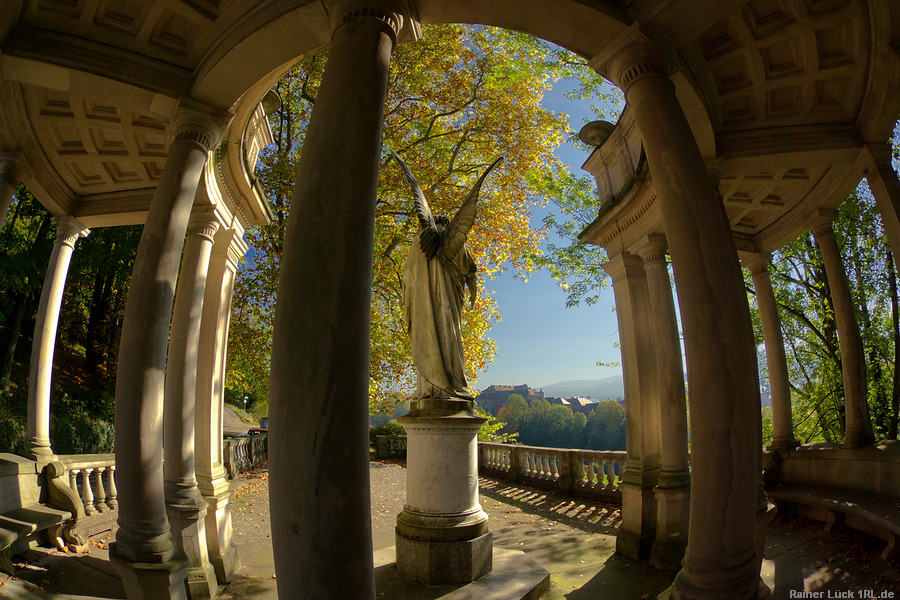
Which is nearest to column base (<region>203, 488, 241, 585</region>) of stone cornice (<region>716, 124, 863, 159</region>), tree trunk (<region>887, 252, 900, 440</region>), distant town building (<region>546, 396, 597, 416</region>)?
stone cornice (<region>716, 124, 863, 159</region>)

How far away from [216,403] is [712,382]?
723 cm

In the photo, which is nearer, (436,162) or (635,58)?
(635,58)

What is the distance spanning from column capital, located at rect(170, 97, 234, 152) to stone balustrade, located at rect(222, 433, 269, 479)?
11.2 m

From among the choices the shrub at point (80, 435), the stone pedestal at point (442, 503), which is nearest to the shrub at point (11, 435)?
the shrub at point (80, 435)

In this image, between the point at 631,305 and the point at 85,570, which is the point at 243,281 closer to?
the point at 85,570

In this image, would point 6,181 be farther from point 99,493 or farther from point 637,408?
point 637,408

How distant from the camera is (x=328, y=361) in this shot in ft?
8.41

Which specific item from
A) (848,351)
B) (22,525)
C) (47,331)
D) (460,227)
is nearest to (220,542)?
(22,525)

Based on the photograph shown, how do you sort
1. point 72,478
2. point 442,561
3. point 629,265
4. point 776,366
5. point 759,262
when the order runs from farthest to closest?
point 759,262 < point 776,366 < point 629,265 < point 72,478 < point 442,561

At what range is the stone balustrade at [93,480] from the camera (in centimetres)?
746

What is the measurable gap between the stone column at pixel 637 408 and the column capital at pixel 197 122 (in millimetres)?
7478

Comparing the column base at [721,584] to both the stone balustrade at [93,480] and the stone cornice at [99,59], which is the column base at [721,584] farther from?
the stone balustrade at [93,480]

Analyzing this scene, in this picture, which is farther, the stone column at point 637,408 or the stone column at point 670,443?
the stone column at point 637,408

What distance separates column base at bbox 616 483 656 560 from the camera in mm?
7238
